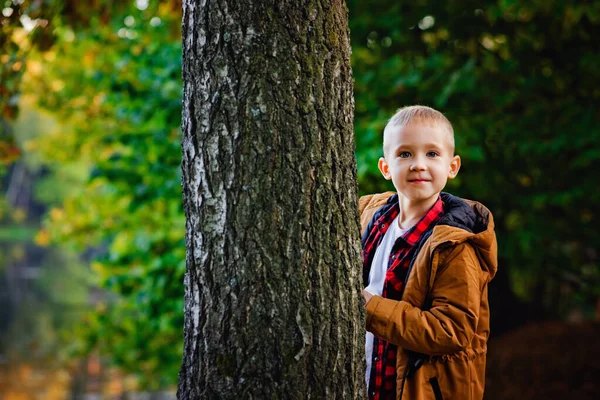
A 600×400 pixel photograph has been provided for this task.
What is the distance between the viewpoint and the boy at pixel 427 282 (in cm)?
192

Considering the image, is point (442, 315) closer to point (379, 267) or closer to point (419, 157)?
point (379, 267)

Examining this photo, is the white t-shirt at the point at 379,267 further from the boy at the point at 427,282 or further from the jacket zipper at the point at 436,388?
the jacket zipper at the point at 436,388

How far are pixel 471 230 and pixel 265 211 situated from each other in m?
0.73

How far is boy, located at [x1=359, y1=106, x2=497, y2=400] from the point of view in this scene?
75.7 inches

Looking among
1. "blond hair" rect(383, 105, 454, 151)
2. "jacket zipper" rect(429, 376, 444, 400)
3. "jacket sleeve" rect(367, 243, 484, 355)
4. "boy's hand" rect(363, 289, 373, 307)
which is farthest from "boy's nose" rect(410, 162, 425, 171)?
"jacket zipper" rect(429, 376, 444, 400)

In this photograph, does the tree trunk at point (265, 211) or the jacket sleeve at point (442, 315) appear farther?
the jacket sleeve at point (442, 315)

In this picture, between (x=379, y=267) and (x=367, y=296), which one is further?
(x=379, y=267)

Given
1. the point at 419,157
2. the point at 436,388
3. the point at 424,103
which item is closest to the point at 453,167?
the point at 419,157

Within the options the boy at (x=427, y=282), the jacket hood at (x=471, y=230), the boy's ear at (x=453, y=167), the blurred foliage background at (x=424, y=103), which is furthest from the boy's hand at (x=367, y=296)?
the blurred foliage background at (x=424, y=103)

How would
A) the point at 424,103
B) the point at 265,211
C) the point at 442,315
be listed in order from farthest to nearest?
the point at 424,103
the point at 442,315
the point at 265,211

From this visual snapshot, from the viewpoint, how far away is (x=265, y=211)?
181 cm

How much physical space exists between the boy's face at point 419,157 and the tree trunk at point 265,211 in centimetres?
29

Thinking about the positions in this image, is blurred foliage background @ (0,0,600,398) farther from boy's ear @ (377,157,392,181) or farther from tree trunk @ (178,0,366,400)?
tree trunk @ (178,0,366,400)

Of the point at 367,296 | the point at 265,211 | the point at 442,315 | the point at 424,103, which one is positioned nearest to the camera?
the point at 265,211
